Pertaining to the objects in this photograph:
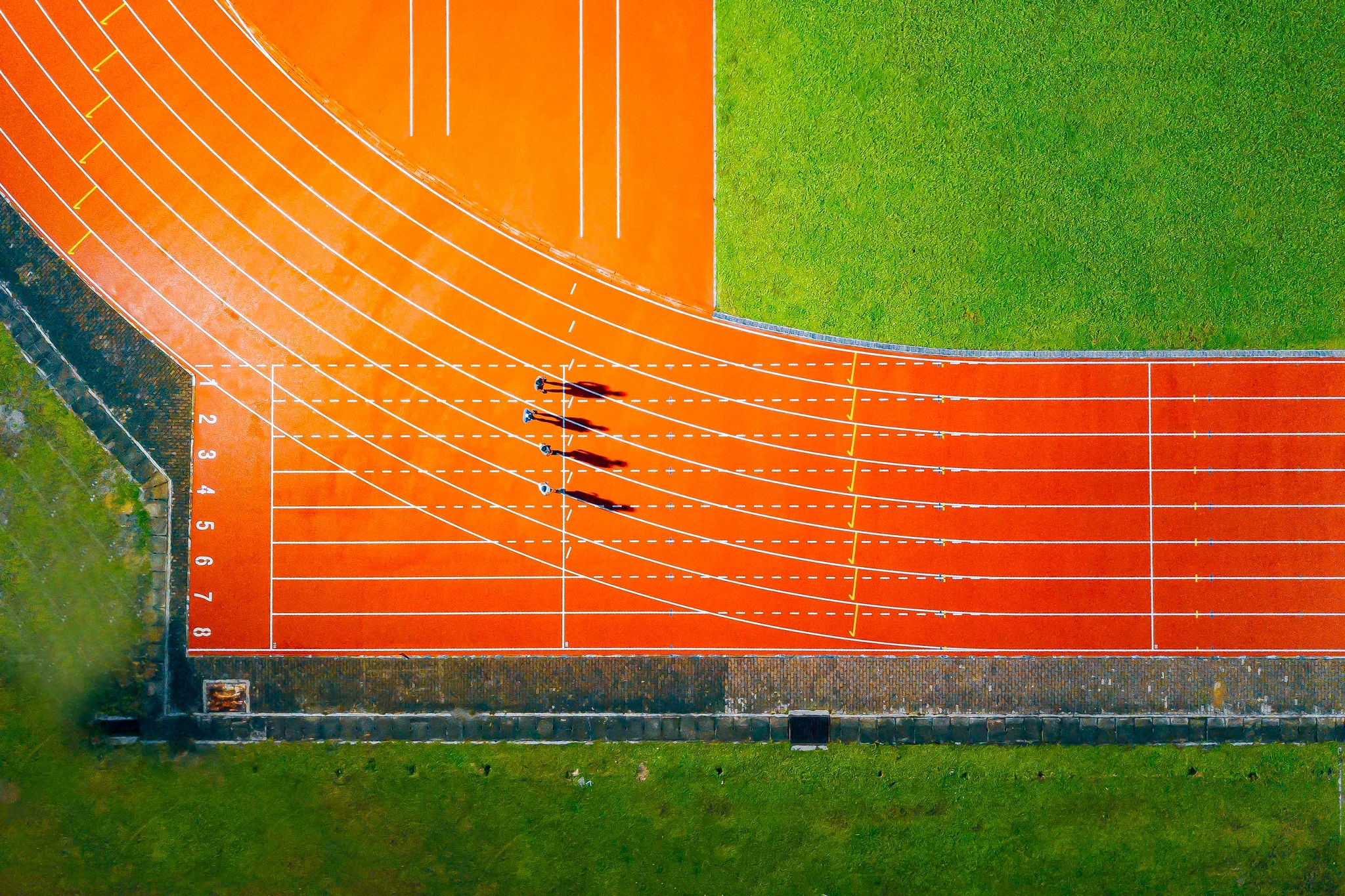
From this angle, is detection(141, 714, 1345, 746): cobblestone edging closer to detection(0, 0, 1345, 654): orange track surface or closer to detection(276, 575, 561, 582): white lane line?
detection(0, 0, 1345, 654): orange track surface

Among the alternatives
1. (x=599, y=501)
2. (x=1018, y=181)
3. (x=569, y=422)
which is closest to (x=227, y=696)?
(x=599, y=501)

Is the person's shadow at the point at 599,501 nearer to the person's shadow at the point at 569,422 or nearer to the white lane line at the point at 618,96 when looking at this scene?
the person's shadow at the point at 569,422

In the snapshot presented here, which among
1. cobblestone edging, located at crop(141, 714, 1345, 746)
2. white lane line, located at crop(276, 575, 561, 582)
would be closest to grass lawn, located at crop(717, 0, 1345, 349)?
white lane line, located at crop(276, 575, 561, 582)

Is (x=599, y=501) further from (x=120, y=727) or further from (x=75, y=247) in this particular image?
(x=75, y=247)

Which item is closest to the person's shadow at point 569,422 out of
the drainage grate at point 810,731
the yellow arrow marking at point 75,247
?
the drainage grate at point 810,731

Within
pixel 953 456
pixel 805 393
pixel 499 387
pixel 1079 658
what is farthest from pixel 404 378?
pixel 1079 658
